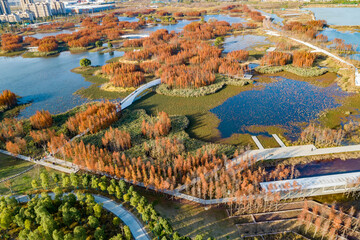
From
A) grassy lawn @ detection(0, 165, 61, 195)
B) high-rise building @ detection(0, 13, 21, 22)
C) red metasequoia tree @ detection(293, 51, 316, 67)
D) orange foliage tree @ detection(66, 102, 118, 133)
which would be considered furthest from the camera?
high-rise building @ detection(0, 13, 21, 22)

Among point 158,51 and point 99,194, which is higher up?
point 158,51

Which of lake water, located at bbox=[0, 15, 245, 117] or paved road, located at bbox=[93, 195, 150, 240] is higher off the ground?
lake water, located at bbox=[0, 15, 245, 117]

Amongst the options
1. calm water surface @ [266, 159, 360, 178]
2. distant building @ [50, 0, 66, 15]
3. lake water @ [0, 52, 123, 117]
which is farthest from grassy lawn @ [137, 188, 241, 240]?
distant building @ [50, 0, 66, 15]

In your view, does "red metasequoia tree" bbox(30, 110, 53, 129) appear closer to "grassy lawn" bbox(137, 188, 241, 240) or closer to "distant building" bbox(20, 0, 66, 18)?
"grassy lawn" bbox(137, 188, 241, 240)

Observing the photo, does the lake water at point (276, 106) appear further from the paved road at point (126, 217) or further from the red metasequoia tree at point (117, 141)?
the paved road at point (126, 217)

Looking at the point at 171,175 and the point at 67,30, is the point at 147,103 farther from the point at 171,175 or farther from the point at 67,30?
the point at 67,30

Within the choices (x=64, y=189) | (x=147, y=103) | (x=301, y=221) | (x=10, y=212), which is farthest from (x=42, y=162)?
(x=301, y=221)

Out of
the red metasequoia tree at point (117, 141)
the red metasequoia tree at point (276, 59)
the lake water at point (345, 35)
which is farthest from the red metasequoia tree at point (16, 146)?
the lake water at point (345, 35)
